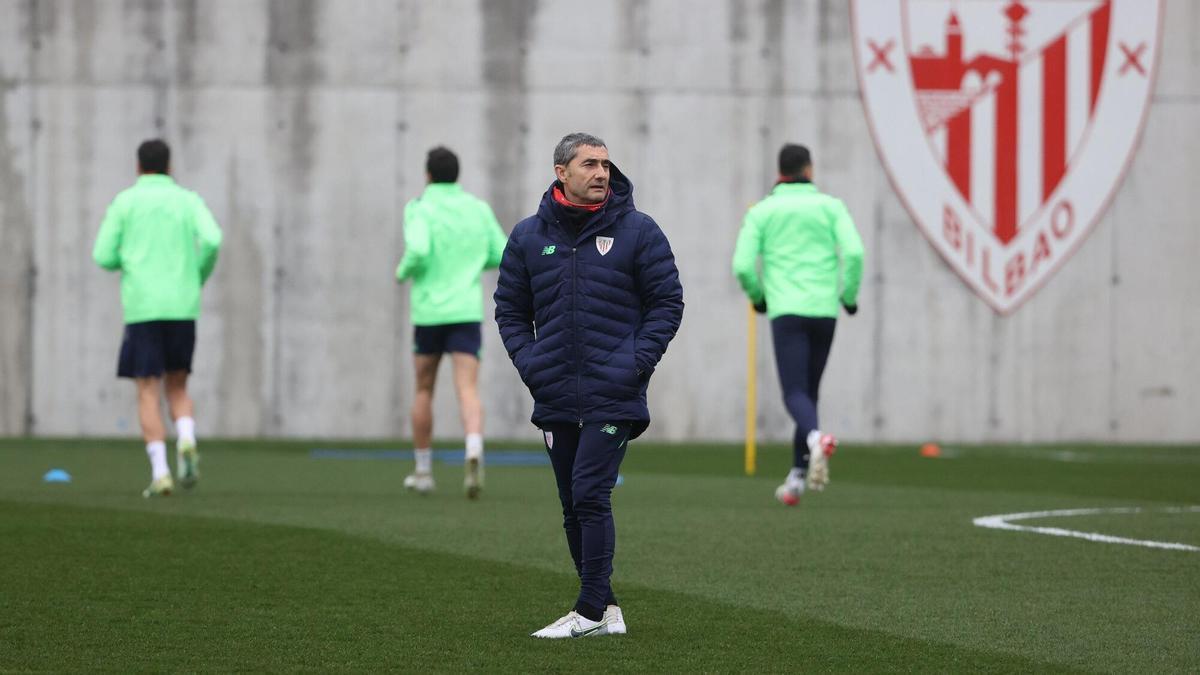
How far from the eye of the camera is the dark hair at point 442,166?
12008mm

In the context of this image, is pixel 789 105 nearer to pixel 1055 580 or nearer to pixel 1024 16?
pixel 1024 16

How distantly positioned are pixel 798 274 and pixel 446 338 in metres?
2.16

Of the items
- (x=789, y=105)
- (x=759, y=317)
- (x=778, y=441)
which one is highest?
(x=789, y=105)

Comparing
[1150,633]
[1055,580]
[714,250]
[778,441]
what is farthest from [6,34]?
[1150,633]

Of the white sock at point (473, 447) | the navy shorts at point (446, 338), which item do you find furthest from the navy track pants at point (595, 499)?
the navy shorts at point (446, 338)

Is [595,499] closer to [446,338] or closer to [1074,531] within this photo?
[1074,531]

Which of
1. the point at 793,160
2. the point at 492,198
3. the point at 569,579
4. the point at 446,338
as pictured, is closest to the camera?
the point at 569,579

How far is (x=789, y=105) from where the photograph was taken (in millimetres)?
19125

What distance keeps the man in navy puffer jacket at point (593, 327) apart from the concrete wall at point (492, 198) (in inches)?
485

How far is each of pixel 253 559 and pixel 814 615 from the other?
8.49 feet

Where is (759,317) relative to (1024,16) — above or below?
below

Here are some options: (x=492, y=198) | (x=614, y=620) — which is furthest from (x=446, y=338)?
(x=492, y=198)

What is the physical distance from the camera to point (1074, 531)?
9609 millimetres

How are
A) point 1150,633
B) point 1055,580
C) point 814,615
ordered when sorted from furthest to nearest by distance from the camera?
1. point 1055,580
2. point 814,615
3. point 1150,633
